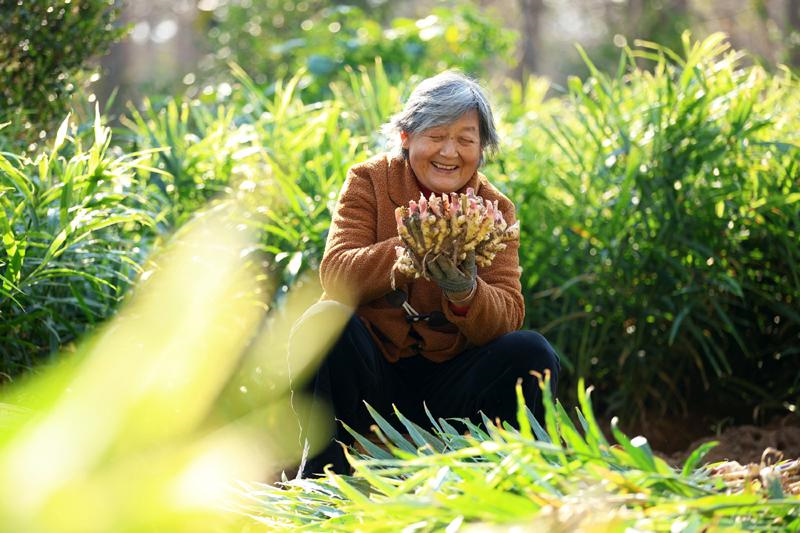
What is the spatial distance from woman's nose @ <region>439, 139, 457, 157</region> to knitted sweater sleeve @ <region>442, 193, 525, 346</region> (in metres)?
0.21

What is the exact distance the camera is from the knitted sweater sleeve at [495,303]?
2.40 meters

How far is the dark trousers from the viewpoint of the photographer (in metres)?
2.42

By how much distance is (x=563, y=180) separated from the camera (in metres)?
3.69

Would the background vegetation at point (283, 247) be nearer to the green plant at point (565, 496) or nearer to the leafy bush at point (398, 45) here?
the green plant at point (565, 496)

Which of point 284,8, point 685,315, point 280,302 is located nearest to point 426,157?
point 280,302

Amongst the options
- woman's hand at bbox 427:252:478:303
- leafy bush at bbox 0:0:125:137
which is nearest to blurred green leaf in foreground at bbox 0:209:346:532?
woman's hand at bbox 427:252:478:303

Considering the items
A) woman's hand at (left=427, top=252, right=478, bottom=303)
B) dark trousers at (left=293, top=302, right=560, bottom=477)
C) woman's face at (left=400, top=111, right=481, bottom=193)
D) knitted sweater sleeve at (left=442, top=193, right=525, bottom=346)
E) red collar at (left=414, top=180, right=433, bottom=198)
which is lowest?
dark trousers at (left=293, top=302, right=560, bottom=477)

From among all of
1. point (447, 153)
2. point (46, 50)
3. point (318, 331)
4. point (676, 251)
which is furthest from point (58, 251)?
point (676, 251)

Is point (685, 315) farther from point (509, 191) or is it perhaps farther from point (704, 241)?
point (509, 191)

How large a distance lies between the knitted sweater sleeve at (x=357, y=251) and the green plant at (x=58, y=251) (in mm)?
524

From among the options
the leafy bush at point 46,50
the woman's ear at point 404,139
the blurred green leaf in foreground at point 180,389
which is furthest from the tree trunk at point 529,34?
the woman's ear at point 404,139

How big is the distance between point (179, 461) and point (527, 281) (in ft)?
4.87

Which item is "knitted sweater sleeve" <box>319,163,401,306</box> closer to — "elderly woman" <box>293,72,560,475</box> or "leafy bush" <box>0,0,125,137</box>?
"elderly woman" <box>293,72,560,475</box>

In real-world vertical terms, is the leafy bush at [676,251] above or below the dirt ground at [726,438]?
above
